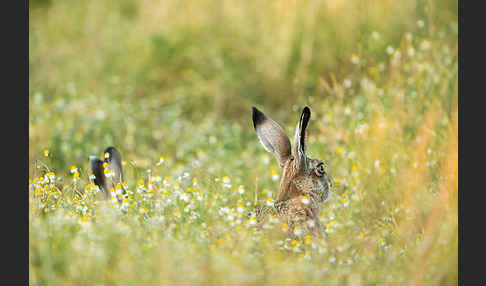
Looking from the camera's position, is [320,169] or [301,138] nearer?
[301,138]

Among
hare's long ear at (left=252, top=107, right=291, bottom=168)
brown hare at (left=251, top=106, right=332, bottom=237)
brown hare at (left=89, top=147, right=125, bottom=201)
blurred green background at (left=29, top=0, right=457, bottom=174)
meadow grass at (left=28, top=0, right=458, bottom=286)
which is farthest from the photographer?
blurred green background at (left=29, top=0, right=457, bottom=174)

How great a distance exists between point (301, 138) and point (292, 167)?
297 mm

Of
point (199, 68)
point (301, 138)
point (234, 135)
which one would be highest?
point (199, 68)

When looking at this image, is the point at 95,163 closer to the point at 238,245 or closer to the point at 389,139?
the point at 238,245

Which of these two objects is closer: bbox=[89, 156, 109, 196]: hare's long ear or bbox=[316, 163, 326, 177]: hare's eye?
bbox=[316, 163, 326, 177]: hare's eye

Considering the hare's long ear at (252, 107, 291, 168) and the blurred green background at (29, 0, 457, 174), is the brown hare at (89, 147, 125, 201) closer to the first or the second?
the hare's long ear at (252, 107, 291, 168)

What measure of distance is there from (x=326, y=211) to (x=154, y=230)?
1.69 meters

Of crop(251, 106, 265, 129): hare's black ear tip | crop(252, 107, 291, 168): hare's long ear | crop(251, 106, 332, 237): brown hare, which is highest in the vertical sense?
crop(251, 106, 265, 129): hare's black ear tip

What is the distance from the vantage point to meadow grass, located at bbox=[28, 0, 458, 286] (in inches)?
132

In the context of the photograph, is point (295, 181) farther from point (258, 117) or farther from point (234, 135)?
point (234, 135)

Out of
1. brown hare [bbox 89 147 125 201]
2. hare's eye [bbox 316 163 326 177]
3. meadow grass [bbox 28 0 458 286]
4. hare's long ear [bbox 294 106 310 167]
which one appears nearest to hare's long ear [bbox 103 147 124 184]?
brown hare [bbox 89 147 125 201]

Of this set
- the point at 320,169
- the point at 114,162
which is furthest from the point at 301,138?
the point at 114,162

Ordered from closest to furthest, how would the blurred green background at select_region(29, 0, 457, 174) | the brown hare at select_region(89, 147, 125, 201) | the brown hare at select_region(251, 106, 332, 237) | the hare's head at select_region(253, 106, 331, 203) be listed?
the brown hare at select_region(251, 106, 332, 237) → the hare's head at select_region(253, 106, 331, 203) → the brown hare at select_region(89, 147, 125, 201) → the blurred green background at select_region(29, 0, 457, 174)

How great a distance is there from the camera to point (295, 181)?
441 cm
